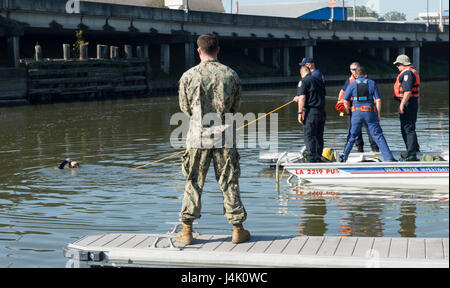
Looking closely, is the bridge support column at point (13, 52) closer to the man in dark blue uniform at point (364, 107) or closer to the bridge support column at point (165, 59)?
the bridge support column at point (165, 59)

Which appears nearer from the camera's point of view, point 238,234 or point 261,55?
point 238,234

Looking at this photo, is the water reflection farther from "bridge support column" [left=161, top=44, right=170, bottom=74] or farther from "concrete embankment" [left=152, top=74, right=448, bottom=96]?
"bridge support column" [left=161, top=44, right=170, bottom=74]

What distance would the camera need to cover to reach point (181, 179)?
1306 centimetres

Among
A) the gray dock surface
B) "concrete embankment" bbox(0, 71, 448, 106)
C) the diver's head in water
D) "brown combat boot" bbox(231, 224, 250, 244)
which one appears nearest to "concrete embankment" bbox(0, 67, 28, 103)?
"concrete embankment" bbox(0, 71, 448, 106)

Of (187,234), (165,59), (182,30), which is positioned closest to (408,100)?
(187,234)

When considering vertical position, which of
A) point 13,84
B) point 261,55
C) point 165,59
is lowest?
point 13,84

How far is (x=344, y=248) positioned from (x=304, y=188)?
5.04 meters

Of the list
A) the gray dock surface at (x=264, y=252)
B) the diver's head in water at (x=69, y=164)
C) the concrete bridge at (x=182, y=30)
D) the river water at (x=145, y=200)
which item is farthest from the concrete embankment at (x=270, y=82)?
the gray dock surface at (x=264, y=252)

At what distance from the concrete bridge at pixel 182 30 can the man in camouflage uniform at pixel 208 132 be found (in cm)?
2861

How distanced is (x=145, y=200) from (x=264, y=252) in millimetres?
4462

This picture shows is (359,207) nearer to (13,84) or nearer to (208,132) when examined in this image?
(208,132)

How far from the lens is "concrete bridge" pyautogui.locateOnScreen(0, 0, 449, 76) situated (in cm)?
3694

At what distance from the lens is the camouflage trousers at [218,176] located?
728 cm

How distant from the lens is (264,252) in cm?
703
